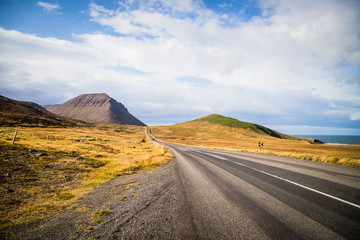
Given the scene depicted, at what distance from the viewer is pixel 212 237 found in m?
3.22

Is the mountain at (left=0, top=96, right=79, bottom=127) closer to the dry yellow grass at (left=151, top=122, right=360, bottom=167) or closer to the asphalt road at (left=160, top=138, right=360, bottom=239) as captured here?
the dry yellow grass at (left=151, top=122, right=360, bottom=167)

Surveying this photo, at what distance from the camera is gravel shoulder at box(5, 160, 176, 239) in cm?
336

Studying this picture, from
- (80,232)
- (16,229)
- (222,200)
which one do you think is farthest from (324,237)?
(16,229)

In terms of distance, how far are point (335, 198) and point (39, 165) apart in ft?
51.6

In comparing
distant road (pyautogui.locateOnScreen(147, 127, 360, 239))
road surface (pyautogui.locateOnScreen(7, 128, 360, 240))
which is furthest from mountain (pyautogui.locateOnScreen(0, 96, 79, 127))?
distant road (pyautogui.locateOnScreen(147, 127, 360, 239))

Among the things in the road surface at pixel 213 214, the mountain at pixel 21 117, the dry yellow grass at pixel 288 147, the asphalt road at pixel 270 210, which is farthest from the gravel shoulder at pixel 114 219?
the mountain at pixel 21 117

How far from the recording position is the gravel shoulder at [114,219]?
3357mm

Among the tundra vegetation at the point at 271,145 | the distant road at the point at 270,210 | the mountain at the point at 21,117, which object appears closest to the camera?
the distant road at the point at 270,210

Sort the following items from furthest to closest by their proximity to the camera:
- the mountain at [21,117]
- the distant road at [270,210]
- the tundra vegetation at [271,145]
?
the mountain at [21,117] → the tundra vegetation at [271,145] → the distant road at [270,210]

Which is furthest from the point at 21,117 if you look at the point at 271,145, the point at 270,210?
the point at 271,145

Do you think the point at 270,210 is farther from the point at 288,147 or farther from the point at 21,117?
the point at 21,117

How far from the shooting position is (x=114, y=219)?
4016mm

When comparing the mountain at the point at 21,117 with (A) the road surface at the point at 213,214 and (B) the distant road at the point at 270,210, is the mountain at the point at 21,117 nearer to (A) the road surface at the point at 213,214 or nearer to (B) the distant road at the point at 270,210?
(A) the road surface at the point at 213,214

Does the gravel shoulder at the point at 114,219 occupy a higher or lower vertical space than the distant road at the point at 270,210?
lower
